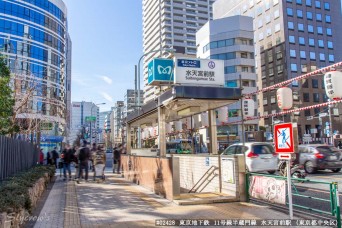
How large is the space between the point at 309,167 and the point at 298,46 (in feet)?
202

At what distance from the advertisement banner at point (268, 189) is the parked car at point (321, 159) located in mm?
9155

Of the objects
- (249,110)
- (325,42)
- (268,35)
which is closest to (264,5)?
(268,35)

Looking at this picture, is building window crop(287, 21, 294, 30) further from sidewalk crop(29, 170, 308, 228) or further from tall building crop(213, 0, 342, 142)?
sidewalk crop(29, 170, 308, 228)

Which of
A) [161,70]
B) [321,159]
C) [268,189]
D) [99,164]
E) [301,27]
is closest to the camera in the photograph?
[268,189]

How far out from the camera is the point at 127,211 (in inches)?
327

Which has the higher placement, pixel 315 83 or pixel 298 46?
pixel 298 46

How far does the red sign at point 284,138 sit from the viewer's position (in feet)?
20.0

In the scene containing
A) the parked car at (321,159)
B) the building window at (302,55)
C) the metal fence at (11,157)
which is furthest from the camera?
the building window at (302,55)

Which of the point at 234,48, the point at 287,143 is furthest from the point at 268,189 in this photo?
the point at 234,48

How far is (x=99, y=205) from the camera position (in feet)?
30.5

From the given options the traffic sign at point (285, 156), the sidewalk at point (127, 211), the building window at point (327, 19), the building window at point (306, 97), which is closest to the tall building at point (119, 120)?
the sidewalk at point (127, 211)
